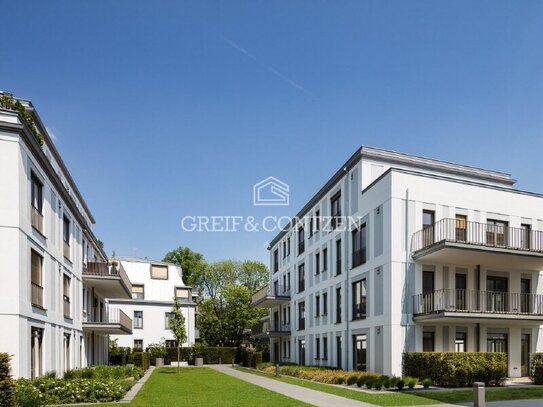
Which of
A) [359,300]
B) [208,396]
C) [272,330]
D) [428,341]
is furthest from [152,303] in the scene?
[428,341]

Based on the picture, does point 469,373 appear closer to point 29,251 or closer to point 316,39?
point 316,39

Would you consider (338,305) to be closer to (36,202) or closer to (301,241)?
(301,241)

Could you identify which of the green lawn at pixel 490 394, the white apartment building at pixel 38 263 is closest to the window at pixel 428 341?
the green lawn at pixel 490 394

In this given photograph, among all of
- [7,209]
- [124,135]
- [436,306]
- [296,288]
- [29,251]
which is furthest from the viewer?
[296,288]

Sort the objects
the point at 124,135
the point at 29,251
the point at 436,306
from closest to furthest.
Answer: the point at 29,251 < the point at 436,306 < the point at 124,135

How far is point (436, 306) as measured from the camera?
20516mm

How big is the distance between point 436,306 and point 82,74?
16.0m

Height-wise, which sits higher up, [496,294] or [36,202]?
[36,202]

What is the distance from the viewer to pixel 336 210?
1150 inches

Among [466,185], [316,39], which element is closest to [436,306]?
[466,185]

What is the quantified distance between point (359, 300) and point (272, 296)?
53.5ft

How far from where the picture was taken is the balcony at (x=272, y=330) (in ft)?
131

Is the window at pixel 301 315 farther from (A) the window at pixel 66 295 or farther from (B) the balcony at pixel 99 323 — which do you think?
(A) the window at pixel 66 295

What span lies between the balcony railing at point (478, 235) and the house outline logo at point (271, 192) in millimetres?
13984
